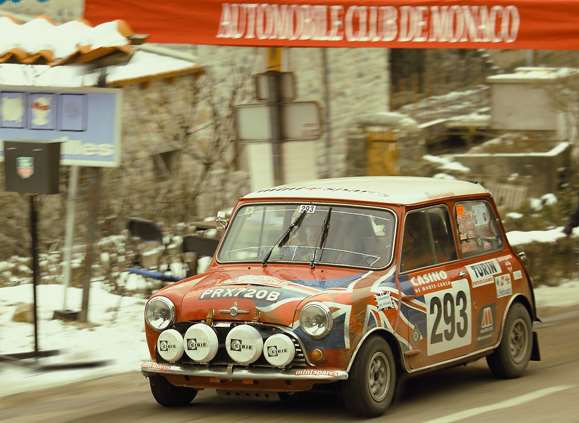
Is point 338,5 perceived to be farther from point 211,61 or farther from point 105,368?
point 211,61

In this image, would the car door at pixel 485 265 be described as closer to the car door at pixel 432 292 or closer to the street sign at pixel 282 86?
the car door at pixel 432 292

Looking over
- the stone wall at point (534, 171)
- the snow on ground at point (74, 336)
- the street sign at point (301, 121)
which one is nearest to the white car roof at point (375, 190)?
the snow on ground at point (74, 336)

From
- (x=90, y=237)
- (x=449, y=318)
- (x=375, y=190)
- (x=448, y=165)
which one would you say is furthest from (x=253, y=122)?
(x=448, y=165)

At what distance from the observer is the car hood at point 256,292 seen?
8219 mm

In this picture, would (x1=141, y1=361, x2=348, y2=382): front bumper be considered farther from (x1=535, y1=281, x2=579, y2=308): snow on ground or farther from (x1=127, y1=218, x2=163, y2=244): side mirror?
(x1=535, y1=281, x2=579, y2=308): snow on ground

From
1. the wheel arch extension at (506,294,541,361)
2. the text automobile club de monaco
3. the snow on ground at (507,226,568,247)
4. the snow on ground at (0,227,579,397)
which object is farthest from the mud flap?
the snow on ground at (507,226,568,247)

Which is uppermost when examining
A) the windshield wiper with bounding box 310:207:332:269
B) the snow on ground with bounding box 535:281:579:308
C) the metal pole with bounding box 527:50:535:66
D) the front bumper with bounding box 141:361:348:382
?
the metal pole with bounding box 527:50:535:66

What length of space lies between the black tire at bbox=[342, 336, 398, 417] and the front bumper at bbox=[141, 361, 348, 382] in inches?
6.0

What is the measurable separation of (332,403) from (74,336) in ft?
11.2

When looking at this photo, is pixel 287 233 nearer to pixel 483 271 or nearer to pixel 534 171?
pixel 483 271

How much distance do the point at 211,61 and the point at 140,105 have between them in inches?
109

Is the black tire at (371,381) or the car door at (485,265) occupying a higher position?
the car door at (485,265)

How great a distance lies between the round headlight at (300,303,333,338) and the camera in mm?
8078

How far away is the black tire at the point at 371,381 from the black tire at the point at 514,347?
1.60m
